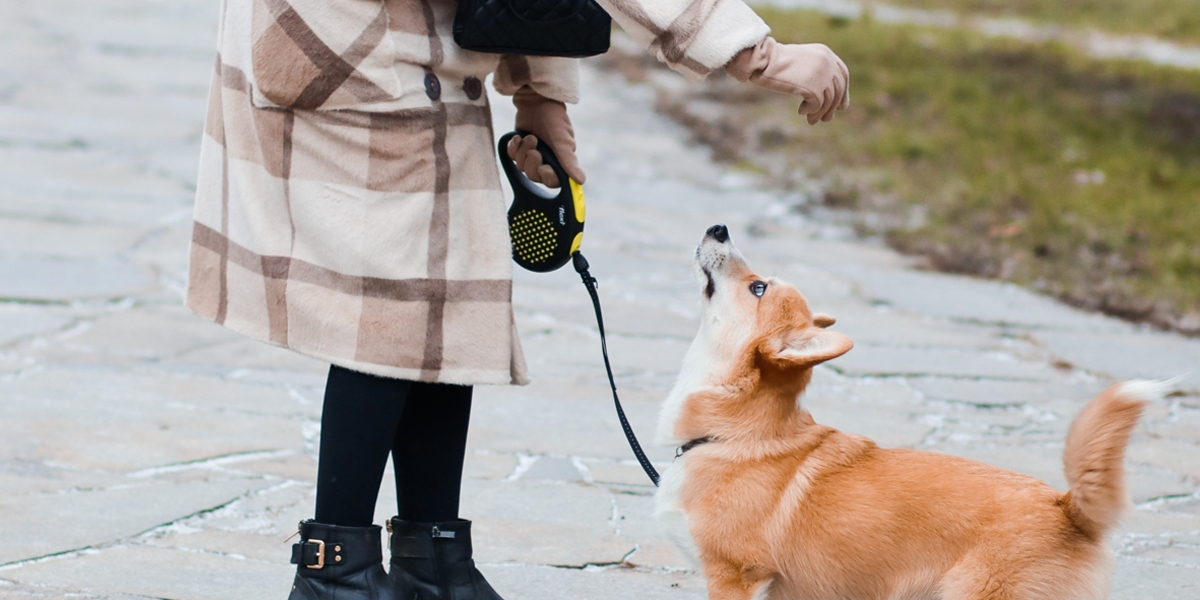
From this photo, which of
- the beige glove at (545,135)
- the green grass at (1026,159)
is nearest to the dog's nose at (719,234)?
the beige glove at (545,135)

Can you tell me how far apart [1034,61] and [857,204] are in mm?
5054

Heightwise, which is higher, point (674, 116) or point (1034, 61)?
point (1034, 61)

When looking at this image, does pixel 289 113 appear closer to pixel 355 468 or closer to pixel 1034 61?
pixel 355 468

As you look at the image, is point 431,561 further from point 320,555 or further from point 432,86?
point 432,86

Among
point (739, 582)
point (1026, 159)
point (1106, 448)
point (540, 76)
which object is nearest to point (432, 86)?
point (540, 76)

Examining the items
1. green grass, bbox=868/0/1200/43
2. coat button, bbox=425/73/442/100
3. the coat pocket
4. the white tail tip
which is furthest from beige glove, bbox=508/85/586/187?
green grass, bbox=868/0/1200/43

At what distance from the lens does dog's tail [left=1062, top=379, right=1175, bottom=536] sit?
2176 mm

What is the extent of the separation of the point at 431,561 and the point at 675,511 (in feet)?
1.64

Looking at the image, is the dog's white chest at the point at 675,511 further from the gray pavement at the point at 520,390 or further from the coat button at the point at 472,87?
the coat button at the point at 472,87

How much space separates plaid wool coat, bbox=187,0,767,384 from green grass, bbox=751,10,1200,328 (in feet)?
14.5

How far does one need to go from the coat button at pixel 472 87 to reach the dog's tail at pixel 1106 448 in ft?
3.97

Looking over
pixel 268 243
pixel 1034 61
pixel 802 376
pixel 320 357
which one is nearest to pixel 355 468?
pixel 320 357

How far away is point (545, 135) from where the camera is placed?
250 centimetres

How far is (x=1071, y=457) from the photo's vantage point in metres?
2.22
